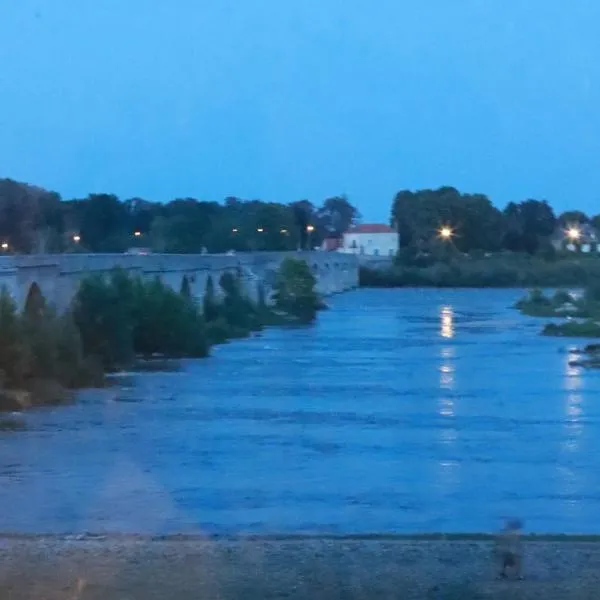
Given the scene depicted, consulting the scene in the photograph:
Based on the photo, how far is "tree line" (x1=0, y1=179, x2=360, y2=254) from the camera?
88375 millimetres

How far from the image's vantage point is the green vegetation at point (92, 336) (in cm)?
2978

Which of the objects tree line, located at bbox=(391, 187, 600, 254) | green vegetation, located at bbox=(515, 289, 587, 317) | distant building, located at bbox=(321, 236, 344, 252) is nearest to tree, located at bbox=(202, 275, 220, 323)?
green vegetation, located at bbox=(515, 289, 587, 317)

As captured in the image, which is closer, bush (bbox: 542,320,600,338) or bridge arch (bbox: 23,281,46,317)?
bridge arch (bbox: 23,281,46,317)

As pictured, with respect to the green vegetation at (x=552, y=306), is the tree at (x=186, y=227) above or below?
above

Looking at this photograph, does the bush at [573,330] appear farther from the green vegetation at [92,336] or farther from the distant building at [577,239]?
the distant building at [577,239]

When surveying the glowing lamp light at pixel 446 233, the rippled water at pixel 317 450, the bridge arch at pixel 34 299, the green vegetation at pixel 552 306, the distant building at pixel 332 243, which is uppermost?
the glowing lamp light at pixel 446 233

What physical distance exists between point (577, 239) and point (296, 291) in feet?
260

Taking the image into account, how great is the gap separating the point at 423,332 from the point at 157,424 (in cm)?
3449

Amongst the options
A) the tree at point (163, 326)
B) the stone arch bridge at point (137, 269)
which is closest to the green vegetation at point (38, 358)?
the stone arch bridge at point (137, 269)

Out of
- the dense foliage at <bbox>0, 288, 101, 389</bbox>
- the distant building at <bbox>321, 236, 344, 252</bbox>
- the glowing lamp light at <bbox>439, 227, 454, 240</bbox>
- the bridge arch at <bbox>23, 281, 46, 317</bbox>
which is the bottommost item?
the dense foliage at <bbox>0, 288, 101, 389</bbox>

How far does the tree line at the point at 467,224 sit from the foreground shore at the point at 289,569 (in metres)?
119

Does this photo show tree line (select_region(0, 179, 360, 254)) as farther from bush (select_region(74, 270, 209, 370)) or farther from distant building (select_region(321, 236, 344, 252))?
bush (select_region(74, 270, 209, 370))

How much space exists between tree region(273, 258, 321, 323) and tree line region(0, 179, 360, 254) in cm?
1376

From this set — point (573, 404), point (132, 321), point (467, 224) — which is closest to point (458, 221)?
point (467, 224)
